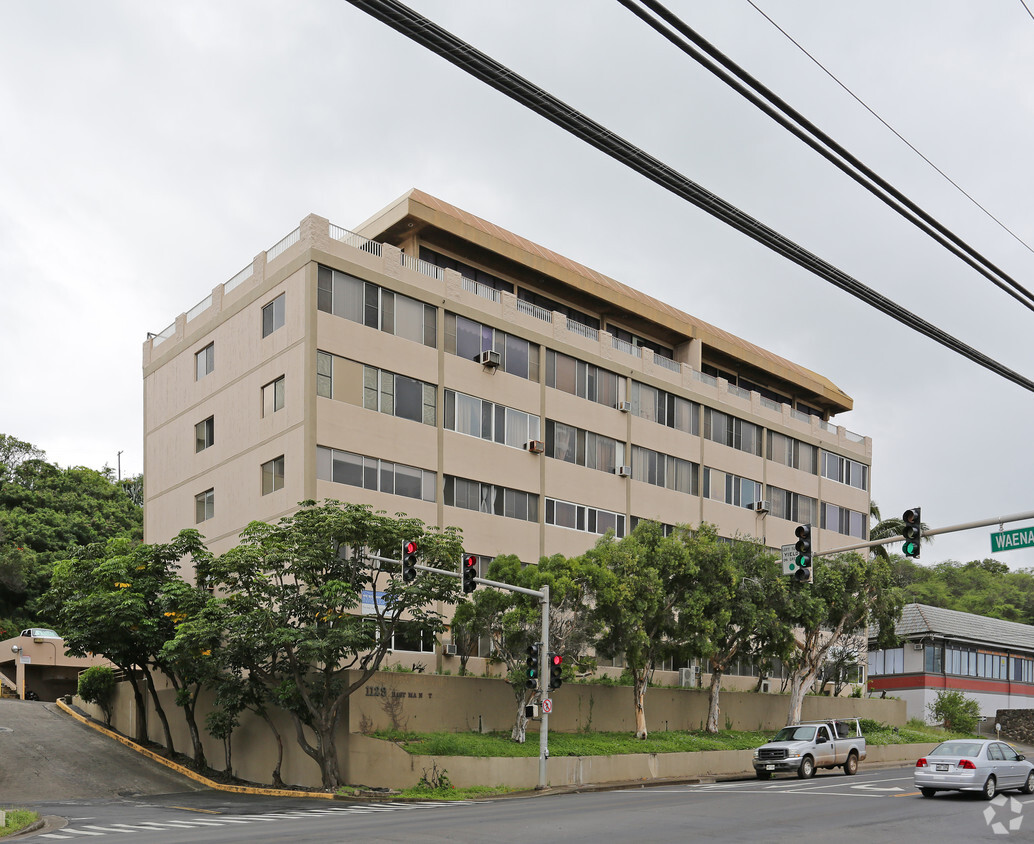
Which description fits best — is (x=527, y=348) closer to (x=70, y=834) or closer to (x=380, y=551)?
(x=380, y=551)

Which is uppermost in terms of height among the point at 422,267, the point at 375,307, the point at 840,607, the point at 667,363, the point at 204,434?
the point at 422,267

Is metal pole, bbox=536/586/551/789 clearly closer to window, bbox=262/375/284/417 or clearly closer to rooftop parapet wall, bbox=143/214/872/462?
window, bbox=262/375/284/417

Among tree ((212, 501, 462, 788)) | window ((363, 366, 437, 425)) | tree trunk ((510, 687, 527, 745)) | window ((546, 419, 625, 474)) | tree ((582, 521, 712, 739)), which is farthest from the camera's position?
window ((546, 419, 625, 474))

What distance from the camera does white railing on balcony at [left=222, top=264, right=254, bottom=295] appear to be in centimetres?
4441

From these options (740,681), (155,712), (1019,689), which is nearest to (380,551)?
(155,712)

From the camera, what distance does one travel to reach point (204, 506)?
45.8 m

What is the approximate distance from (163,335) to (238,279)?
8.17 metres

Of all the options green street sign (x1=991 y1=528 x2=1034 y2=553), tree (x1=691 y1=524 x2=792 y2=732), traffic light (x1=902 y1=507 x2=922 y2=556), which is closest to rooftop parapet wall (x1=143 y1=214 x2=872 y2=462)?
tree (x1=691 y1=524 x2=792 y2=732)

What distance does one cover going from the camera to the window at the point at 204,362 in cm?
4672

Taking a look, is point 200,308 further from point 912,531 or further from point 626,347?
point 912,531

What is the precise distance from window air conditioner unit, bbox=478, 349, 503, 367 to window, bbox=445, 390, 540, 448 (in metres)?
1.52

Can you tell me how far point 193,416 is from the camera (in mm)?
47594

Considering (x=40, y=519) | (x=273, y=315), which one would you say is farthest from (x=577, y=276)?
(x=40, y=519)

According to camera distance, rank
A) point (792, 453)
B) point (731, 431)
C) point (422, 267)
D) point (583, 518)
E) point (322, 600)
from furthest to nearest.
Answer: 1. point (792, 453)
2. point (731, 431)
3. point (583, 518)
4. point (422, 267)
5. point (322, 600)
